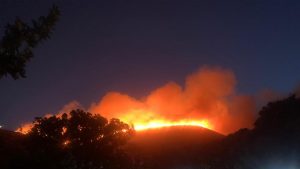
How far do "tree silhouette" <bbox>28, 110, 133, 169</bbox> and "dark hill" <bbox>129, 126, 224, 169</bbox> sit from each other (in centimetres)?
3314

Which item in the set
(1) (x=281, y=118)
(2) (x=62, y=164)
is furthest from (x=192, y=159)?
(2) (x=62, y=164)

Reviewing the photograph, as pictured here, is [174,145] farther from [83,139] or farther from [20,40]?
[20,40]

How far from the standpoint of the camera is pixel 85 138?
55.5 metres

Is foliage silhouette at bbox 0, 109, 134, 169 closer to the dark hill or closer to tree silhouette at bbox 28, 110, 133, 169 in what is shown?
tree silhouette at bbox 28, 110, 133, 169

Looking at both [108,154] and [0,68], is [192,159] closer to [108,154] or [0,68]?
[108,154]

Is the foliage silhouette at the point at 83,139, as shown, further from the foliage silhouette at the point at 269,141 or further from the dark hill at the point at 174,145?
the dark hill at the point at 174,145

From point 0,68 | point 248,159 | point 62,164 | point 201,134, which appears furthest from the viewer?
point 201,134

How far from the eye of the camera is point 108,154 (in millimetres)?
54656

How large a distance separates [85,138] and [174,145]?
63548 mm

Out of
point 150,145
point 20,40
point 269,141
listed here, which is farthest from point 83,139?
point 150,145

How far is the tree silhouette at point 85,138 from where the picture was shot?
176 feet

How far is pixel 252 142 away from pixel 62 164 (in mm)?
61869

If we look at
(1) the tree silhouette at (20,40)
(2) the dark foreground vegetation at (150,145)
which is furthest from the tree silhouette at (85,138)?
(1) the tree silhouette at (20,40)

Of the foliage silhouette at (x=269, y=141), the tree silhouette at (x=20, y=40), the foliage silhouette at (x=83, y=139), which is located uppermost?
the foliage silhouette at (x=269, y=141)
